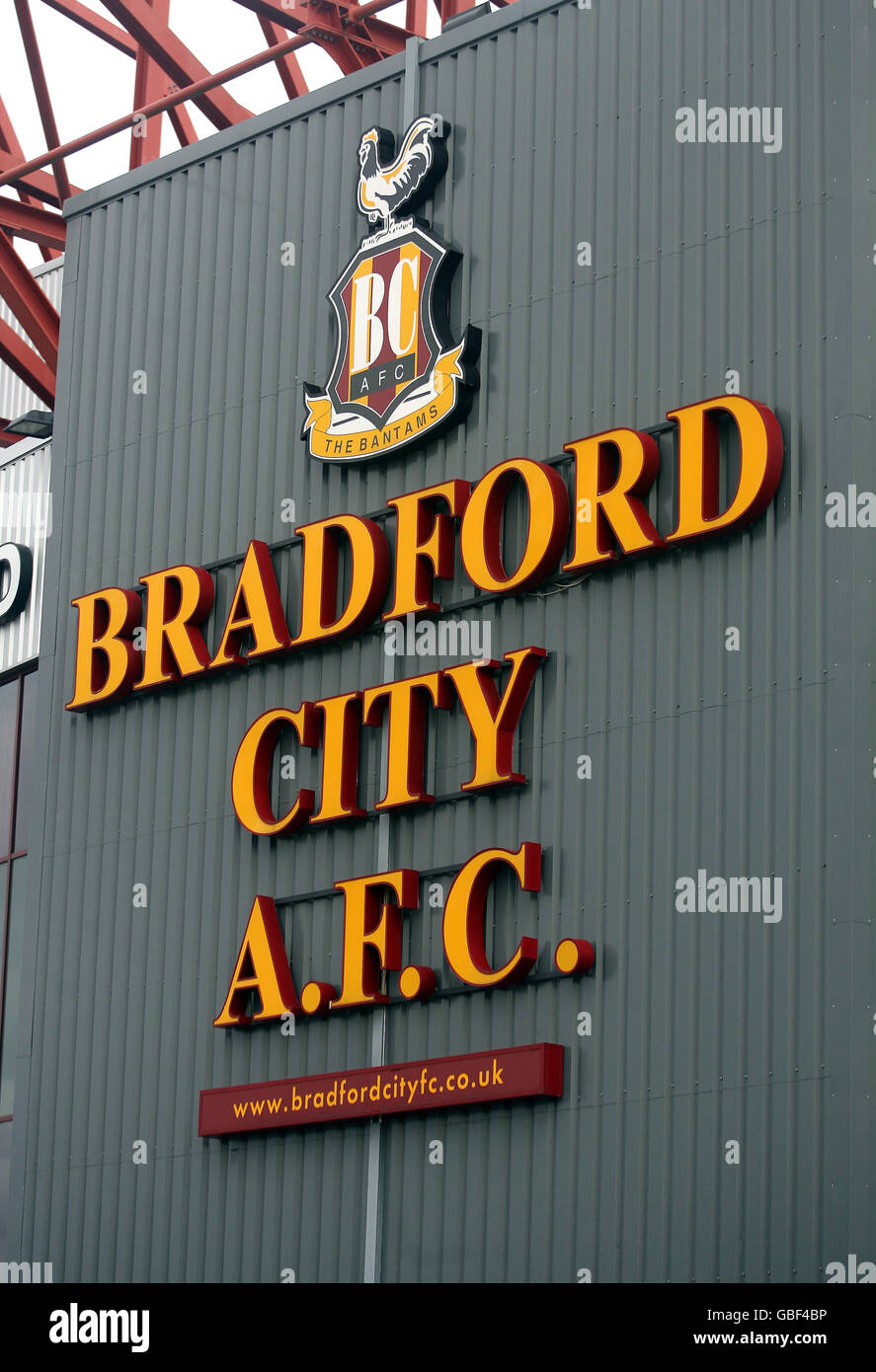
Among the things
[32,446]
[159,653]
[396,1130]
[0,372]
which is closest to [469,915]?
[396,1130]

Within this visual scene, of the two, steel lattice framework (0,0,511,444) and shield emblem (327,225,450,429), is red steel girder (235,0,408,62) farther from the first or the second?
shield emblem (327,225,450,429)

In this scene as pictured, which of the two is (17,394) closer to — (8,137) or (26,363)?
(8,137)

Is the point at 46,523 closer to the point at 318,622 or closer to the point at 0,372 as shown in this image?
the point at 318,622

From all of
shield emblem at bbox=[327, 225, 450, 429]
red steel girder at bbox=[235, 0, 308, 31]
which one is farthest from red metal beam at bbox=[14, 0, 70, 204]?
shield emblem at bbox=[327, 225, 450, 429]

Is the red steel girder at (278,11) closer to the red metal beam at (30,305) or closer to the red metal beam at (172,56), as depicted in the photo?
the red metal beam at (172,56)

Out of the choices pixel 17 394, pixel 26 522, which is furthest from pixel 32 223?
pixel 17 394

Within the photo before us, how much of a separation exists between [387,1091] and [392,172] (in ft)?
31.1

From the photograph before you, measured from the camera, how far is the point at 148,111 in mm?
31516

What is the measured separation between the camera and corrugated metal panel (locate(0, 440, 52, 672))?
29.6 meters

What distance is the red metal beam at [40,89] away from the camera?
34.1 m

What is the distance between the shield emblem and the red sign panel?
6.63 metres

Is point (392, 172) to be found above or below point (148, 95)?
below

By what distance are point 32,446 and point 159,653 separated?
5933mm

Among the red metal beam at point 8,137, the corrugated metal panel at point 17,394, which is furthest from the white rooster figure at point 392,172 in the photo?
the corrugated metal panel at point 17,394
